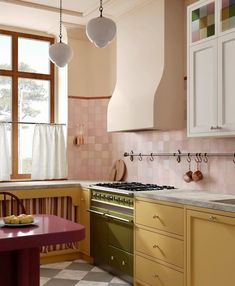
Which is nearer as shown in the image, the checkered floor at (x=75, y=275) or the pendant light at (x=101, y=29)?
the pendant light at (x=101, y=29)

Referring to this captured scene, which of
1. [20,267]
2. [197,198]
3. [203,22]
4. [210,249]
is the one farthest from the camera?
[203,22]

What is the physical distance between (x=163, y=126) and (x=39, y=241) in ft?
6.46

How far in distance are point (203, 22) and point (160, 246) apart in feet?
5.97

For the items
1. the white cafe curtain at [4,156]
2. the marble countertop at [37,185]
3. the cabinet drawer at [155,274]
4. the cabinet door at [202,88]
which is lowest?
the cabinet drawer at [155,274]

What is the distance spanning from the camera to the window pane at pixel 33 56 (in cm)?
521

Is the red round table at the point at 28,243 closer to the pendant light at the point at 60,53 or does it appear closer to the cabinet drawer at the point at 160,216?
the cabinet drawer at the point at 160,216

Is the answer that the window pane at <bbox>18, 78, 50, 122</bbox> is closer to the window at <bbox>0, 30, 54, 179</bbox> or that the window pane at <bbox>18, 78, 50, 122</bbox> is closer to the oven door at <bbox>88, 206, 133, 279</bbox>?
the window at <bbox>0, 30, 54, 179</bbox>

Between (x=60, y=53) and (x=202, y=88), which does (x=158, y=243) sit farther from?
(x=60, y=53)

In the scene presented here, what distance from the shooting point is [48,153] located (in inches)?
200

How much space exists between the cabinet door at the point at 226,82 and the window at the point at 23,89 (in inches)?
109

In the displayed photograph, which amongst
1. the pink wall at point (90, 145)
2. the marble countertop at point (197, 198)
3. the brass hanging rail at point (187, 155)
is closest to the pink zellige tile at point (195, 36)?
the brass hanging rail at point (187, 155)

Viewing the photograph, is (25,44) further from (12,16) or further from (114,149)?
(114,149)

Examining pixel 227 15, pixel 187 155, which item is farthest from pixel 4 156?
pixel 227 15

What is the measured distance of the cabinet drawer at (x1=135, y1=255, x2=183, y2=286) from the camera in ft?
10.4
